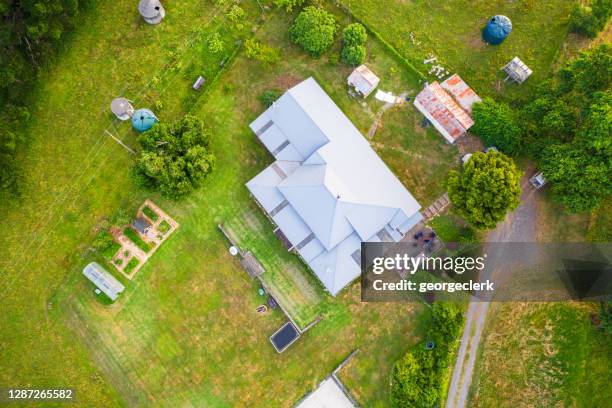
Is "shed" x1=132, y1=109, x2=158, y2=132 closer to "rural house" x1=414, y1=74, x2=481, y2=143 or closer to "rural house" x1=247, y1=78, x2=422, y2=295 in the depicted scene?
"rural house" x1=247, y1=78, x2=422, y2=295

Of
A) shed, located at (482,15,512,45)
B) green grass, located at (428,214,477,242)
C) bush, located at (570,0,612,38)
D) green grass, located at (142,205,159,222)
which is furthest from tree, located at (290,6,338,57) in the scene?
bush, located at (570,0,612,38)

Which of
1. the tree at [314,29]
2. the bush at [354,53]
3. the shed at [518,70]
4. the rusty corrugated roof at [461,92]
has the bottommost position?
the shed at [518,70]

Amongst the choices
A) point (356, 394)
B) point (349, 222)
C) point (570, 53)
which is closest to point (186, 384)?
point (356, 394)

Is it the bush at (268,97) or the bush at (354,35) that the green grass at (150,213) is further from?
the bush at (354,35)

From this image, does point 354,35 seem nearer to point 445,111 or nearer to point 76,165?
point 445,111

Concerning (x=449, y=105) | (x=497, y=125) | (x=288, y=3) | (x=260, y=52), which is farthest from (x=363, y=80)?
(x=497, y=125)

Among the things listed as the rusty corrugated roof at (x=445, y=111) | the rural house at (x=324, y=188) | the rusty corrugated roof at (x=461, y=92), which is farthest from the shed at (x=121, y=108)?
the rusty corrugated roof at (x=461, y=92)

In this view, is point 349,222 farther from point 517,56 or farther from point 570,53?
point 570,53
